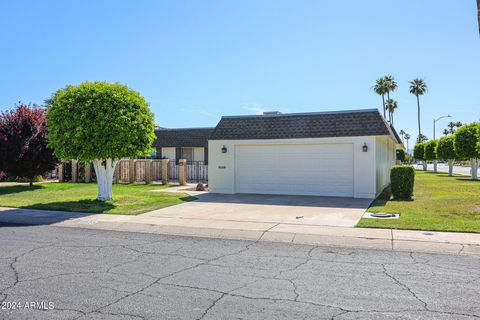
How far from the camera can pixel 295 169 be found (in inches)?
693

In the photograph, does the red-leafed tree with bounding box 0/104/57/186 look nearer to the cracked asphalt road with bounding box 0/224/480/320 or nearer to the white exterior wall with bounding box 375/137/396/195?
the cracked asphalt road with bounding box 0/224/480/320

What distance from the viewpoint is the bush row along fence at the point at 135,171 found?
24953 mm

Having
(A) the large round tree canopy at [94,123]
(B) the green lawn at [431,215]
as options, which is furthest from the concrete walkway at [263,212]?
(A) the large round tree canopy at [94,123]

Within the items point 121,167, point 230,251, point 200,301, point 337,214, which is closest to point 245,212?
point 337,214

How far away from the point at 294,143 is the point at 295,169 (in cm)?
116

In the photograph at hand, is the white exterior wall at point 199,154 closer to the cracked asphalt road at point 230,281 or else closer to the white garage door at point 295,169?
the white garage door at point 295,169

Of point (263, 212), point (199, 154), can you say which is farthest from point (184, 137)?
point (263, 212)

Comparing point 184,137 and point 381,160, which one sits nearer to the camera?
point 381,160

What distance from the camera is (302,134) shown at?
1738 centimetres

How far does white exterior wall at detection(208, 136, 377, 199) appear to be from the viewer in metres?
16.2

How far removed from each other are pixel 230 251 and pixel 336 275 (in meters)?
2.40

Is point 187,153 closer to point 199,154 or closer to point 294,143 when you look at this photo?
point 199,154

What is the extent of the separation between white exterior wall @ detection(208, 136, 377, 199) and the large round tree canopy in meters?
5.16

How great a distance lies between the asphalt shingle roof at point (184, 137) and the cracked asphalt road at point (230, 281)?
2427 centimetres
